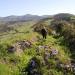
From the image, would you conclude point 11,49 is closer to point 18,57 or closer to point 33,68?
point 18,57

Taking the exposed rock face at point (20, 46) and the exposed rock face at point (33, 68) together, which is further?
the exposed rock face at point (20, 46)

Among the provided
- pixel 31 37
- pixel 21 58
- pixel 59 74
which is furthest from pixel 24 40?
pixel 59 74

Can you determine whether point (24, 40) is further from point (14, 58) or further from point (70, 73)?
point (70, 73)

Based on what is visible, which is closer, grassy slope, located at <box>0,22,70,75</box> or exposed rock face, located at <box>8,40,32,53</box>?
grassy slope, located at <box>0,22,70,75</box>

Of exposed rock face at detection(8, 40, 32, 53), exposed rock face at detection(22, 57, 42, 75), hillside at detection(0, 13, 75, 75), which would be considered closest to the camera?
exposed rock face at detection(22, 57, 42, 75)

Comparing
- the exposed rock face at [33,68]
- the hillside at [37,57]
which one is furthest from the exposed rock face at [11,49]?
the exposed rock face at [33,68]

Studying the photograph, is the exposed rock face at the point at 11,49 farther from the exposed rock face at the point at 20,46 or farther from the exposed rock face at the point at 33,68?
the exposed rock face at the point at 33,68

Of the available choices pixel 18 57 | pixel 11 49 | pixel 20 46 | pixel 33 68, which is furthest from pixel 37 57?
pixel 20 46

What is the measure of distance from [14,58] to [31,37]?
650 centimetres

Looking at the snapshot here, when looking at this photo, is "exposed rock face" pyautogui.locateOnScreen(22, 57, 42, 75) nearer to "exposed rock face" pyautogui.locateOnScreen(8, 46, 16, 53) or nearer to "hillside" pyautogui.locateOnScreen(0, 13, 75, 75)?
"hillside" pyautogui.locateOnScreen(0, 13, 75, 75)

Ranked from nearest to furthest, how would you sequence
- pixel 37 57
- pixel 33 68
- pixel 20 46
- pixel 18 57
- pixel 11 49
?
pixel 33 68
pixel 37 57
pixel 18 57
pixel 11 49
pixel 20 46

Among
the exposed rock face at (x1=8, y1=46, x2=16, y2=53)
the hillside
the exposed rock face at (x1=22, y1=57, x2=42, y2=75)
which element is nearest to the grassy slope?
the hillside

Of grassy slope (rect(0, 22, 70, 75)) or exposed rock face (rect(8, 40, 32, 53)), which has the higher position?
exposed rock face (rect(8, 40, 32, 53))

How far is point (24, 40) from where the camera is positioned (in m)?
26.8
